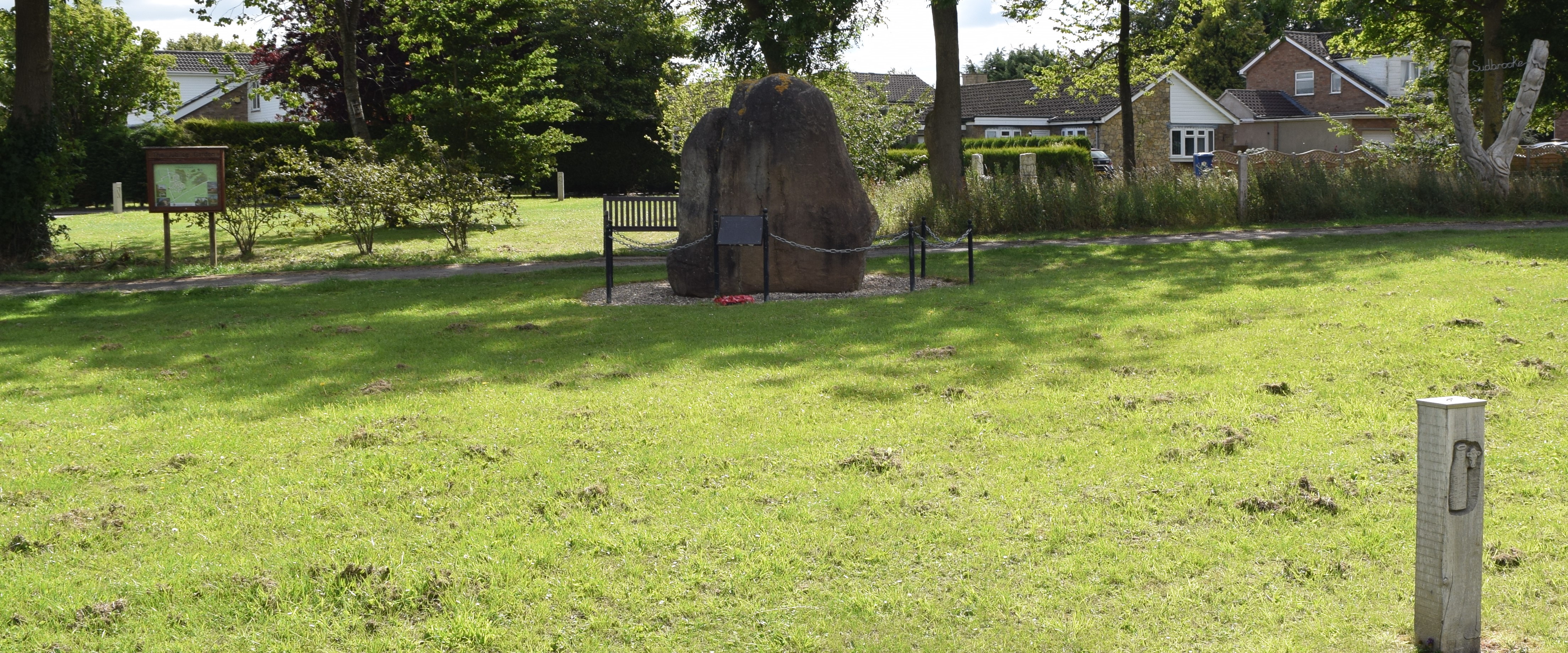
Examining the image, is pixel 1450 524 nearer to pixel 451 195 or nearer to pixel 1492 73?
pixel 451 195

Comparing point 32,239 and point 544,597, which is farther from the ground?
point 32,239

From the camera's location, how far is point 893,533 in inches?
213

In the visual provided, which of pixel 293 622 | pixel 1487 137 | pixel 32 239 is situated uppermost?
pixel 1487 137

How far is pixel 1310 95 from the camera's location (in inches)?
2314

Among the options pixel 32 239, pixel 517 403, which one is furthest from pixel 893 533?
pixel 32 239

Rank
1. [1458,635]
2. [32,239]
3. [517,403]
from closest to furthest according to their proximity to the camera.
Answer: [1458,635], [517,403], [32,239]

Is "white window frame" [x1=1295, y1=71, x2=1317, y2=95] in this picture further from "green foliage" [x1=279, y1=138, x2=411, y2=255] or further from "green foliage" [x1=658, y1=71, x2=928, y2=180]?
"green foliage" [x1=279, y1=138, x2=411, y2=255]

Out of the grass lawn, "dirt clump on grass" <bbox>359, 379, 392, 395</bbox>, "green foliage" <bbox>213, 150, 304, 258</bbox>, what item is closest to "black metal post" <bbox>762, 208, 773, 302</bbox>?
the grass lawn

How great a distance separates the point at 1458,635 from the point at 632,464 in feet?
13.2

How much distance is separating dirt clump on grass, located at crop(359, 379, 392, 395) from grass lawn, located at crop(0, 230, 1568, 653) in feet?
0.10

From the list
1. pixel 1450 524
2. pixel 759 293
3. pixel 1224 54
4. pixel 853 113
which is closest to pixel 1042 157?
pixel 853 113

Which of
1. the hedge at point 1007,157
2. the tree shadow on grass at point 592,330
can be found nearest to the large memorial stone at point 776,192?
the tree shadow on grass at point 592,330

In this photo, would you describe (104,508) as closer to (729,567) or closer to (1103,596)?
(729,567)

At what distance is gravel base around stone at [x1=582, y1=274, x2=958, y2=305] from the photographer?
14.5 m
